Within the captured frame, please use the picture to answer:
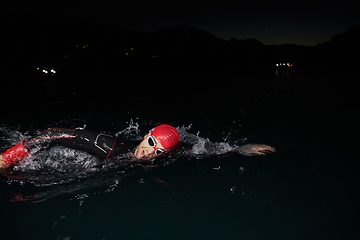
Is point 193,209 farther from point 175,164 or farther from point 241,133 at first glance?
point 241,133

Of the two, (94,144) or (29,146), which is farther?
(94,144)

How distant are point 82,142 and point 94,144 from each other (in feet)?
0.85

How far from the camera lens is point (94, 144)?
478 cm

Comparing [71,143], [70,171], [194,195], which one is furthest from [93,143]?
[194,195]

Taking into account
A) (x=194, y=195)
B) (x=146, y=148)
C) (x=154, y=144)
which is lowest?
(x=194, y=195)

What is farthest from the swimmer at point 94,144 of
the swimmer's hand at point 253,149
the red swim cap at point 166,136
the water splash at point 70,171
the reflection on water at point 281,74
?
the reflection on water at point 281,74

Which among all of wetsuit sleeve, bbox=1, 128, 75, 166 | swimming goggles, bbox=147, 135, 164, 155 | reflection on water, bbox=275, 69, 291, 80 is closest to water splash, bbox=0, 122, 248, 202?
wetsuit sleeve, bbox=1, 128, 75, 166

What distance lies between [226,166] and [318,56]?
168 metres

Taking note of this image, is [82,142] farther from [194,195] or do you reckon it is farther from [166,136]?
[194,195]

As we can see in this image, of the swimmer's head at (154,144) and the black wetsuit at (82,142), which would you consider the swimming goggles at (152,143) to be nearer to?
the swimmer's head at (154,144)

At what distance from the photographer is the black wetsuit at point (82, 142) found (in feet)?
14.3

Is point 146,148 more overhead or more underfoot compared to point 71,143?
more underfoot

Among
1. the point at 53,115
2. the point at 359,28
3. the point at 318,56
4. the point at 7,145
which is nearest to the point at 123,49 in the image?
the point at 53,115

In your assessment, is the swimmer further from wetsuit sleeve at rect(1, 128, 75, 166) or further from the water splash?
the water splash
